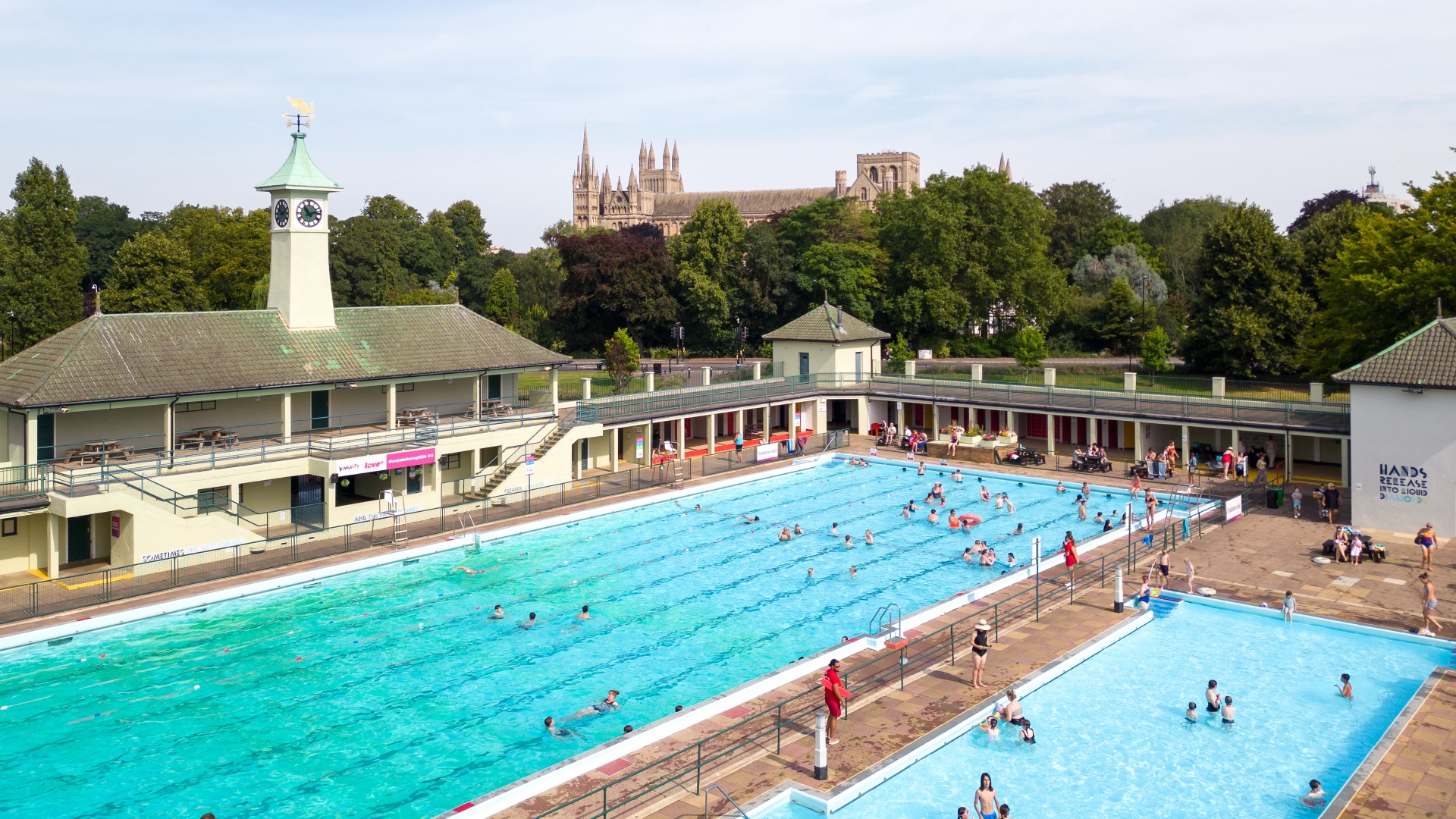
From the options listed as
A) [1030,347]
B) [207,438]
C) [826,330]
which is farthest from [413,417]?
[1030,347]

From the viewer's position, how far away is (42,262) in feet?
185

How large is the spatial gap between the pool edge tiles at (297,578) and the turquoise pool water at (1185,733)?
16707 millimetres

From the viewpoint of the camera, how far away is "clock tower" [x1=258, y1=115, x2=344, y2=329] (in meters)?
33.7

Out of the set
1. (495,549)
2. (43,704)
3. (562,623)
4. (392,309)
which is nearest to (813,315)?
(392,309)

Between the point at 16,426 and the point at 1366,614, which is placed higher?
the point at 16,426

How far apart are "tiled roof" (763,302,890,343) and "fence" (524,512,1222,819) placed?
75.3 feet

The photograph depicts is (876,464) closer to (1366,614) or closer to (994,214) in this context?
(1366,614)

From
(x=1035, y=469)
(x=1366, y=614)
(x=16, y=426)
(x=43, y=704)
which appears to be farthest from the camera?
(x=1035, y=469)

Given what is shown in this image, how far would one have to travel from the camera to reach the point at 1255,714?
711 inches

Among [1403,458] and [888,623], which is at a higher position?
[1403,458]

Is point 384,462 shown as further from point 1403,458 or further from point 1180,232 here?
point 1180,232

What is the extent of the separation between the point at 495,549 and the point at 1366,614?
21852mm

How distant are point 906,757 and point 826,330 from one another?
35789 millimetres

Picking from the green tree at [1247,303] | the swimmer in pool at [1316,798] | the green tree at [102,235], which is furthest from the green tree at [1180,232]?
the green tree at [102,235]
